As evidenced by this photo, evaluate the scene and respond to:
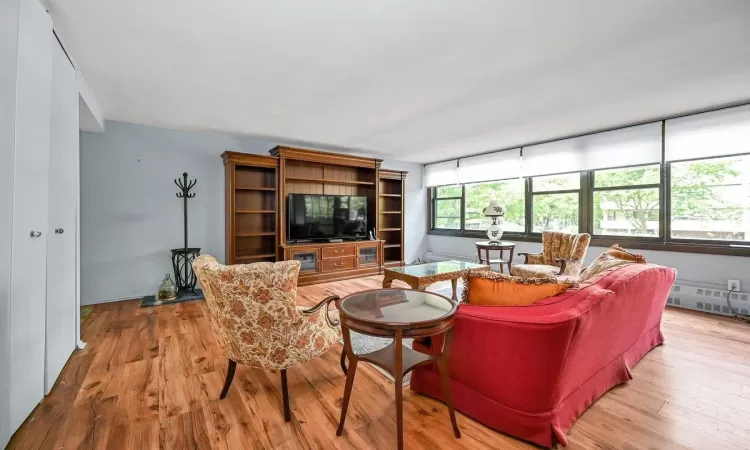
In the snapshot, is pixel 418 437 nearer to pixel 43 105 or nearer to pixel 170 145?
pixel 43 105

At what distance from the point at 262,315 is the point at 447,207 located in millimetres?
5853

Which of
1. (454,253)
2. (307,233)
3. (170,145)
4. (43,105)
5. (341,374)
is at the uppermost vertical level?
(170,145)

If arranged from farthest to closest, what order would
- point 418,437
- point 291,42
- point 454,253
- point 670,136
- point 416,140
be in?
point 454,253
point 416,140
point 670,136
point 291,42
point 418,437

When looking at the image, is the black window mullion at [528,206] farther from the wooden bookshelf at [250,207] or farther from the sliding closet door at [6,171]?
the sliding closet door at [6,171]

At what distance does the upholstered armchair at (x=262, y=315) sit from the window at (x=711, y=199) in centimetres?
470

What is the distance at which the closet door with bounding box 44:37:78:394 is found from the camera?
2111 mm

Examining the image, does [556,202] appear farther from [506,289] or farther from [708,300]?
[506,289]

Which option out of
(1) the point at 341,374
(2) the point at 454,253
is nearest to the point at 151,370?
(1) the point at 341,374

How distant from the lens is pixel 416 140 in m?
5.02

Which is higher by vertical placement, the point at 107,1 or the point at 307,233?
the point at 107,1

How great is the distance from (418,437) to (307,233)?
3948 mm

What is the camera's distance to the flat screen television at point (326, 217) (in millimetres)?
5059

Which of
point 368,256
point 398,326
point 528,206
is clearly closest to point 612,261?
point 398,326

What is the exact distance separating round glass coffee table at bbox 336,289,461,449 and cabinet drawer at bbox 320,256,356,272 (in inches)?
127
